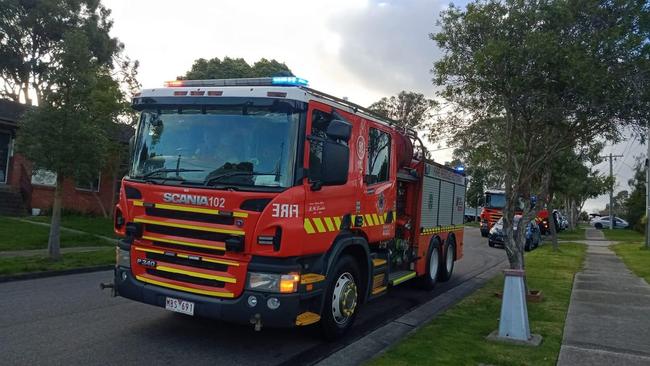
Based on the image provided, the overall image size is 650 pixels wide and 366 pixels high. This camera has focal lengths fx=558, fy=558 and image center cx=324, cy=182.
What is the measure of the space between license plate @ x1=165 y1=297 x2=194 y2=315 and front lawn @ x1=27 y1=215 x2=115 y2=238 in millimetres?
12874

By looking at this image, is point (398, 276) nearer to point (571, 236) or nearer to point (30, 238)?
point (30, 238)

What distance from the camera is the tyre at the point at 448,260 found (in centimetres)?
1220

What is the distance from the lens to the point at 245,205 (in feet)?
18.6

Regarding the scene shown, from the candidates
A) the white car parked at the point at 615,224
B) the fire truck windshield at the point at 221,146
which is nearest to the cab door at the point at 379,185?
the fire truck windshield at the point at 221,146

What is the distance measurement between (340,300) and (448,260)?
633 centimetres

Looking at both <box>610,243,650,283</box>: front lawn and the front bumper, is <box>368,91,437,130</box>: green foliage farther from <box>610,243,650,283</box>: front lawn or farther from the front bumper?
the front bumper

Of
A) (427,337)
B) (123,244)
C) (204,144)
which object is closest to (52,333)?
→ (123,244)

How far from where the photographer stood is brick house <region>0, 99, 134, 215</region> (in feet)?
66.2

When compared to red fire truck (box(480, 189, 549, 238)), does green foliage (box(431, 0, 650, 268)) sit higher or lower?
higher

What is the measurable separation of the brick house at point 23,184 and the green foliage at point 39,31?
9.15 m

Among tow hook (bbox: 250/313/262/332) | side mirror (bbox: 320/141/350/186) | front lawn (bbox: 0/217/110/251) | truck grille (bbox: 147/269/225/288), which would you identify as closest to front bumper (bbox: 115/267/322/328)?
tow hook (bbox: 250/313/262/332)

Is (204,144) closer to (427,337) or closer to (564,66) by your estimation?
(427,337)

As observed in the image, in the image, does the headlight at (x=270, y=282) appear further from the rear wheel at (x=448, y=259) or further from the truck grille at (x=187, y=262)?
the rear wheel at (x=448, y=259)

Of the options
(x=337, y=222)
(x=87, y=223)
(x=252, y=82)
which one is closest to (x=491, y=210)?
(x=87, y=223)
